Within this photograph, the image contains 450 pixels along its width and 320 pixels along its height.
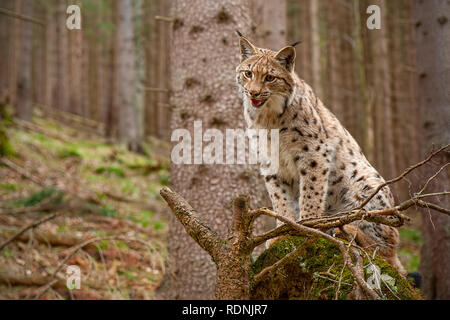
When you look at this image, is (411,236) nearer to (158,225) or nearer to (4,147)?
(158,225)

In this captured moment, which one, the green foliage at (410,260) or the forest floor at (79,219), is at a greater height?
the forest floor at (79,219)

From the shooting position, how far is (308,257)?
8.75 feet

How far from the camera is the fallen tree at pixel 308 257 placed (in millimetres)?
2055

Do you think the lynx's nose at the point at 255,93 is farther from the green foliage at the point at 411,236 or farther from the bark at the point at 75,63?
the bark at the point at 75,63

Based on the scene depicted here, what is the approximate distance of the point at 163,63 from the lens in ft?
89.5

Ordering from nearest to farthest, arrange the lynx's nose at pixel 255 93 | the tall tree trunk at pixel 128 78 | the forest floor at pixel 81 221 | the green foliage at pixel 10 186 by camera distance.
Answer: the lynx's nose at pixel 255 93
the forest floor at pixel 81 221
the green foliage at pixel 10 186
the tall tree trunk at pixel 128 78

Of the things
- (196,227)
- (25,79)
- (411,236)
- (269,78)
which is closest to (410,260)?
(411,236)

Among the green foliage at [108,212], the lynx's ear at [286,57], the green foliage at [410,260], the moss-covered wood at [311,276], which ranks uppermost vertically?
the lynx's ear at [286,57]

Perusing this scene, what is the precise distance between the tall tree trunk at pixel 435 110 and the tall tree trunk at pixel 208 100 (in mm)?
2040

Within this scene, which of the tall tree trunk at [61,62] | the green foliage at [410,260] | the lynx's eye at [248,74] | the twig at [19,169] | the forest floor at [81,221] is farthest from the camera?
the tall tree trunk at [61,62]

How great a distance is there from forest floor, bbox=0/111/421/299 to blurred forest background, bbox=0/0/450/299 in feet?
0.11

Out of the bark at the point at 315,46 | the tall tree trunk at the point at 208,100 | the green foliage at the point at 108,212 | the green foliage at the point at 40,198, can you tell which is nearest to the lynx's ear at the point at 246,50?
the tall tree trunk at the point at 208,100
